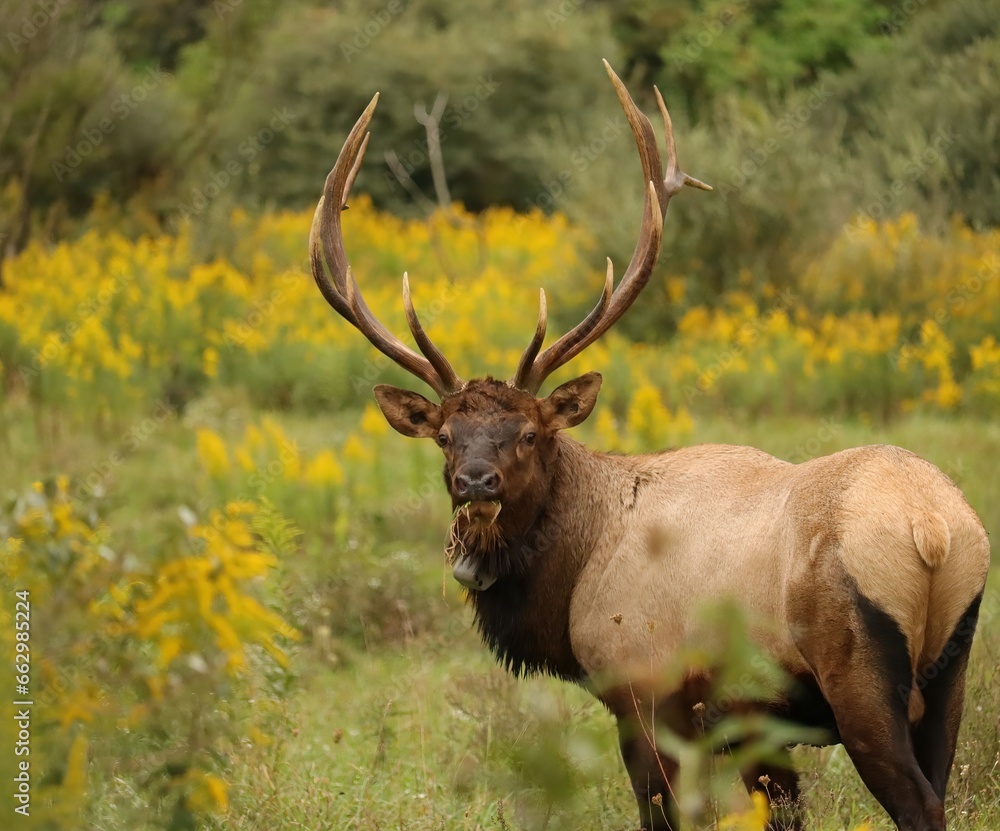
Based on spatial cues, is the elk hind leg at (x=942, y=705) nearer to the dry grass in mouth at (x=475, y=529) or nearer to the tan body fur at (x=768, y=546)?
the tan body fur at (x=768, y=546)

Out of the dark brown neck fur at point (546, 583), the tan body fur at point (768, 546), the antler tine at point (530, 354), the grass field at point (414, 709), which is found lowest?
the grass field at point (414, 709)

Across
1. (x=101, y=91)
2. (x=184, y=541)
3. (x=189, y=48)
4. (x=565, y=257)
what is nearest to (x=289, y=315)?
(x=565, y=257)

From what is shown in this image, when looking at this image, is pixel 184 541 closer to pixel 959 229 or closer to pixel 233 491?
pixel 233 491

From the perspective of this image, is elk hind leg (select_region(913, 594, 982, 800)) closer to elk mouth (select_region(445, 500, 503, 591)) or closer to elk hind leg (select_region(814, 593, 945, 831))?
elk hind leg (select_region(814, 593, 945, 831))

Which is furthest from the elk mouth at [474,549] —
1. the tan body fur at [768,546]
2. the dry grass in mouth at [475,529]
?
the tan body fur at [768,546]

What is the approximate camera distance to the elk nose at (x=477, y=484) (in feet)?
14.6

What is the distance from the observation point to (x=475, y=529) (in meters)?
4.70

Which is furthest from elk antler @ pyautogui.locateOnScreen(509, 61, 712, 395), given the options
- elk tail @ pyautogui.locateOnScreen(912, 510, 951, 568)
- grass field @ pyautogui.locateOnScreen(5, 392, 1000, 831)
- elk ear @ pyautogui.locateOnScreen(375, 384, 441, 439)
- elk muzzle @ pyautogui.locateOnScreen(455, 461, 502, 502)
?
elk tail @ pyautogui.locateOnScreen(912, 510, 951, 568)

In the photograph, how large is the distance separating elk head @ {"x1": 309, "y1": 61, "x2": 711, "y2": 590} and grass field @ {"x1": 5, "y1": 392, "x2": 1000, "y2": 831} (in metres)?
0.47

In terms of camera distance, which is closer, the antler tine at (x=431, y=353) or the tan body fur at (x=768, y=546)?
the tan body fur at (x=768, y=546)

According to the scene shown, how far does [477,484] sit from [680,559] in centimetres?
69

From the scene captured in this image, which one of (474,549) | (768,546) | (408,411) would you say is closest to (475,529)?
(474,549)

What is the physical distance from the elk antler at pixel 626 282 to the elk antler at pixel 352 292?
0.96ft

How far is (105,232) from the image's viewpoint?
19953 mm
